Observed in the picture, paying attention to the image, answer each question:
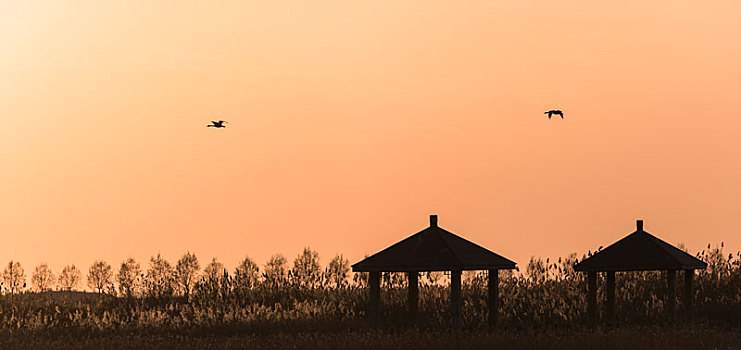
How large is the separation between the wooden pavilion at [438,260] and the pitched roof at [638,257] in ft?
7.13

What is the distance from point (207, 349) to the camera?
2258 cm

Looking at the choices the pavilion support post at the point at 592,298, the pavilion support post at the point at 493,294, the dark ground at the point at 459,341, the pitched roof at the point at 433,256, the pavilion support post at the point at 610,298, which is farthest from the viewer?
the pavilion support post at the point at 610,298

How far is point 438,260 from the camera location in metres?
25.2

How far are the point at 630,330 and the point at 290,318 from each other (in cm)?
932

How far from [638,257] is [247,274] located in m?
14.1

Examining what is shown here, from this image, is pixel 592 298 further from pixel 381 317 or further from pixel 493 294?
pixel 381 317

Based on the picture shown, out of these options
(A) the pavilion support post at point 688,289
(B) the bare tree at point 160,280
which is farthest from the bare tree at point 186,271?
(A) the pavilion support post at point 688,289

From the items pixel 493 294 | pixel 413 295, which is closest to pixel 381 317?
pixel 413 295

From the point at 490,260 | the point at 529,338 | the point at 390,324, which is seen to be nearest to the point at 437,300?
the point at 390,324

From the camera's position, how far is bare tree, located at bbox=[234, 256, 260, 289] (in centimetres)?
3491

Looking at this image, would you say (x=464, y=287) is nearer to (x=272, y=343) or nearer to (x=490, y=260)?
(x=490, y=260)

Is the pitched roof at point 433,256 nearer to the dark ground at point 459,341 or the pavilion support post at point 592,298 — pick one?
the dark ground at point 459,341

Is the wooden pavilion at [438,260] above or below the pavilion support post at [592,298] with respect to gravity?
above

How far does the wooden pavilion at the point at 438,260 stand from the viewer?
A: 25156mm
